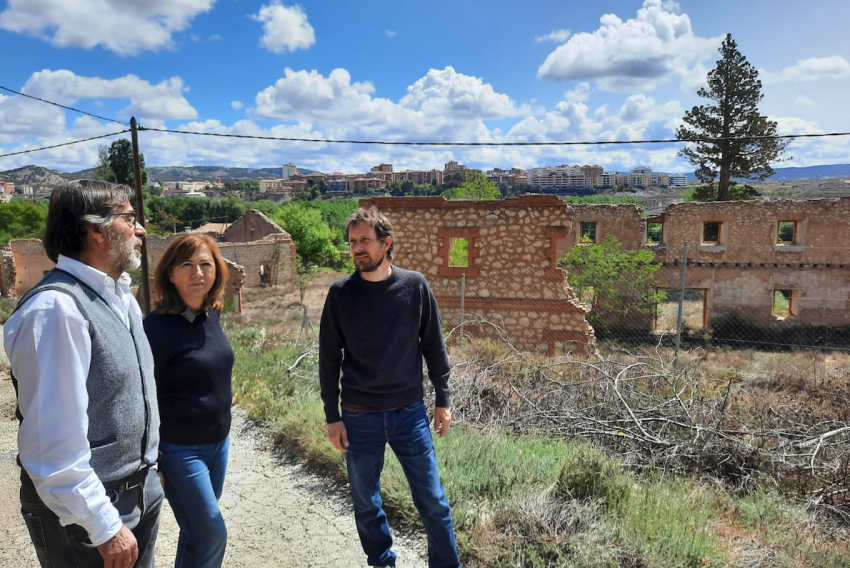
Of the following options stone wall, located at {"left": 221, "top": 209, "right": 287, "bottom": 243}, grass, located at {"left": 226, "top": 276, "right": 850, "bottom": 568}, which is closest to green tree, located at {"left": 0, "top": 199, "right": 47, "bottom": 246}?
stone wall, located at {"left": 221, "top": 209, "right": 287, "bottom": 243}

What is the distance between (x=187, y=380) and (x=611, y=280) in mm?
18091

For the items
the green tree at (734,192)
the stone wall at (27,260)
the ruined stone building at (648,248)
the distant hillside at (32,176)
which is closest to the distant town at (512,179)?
the ruined stone building at (648,248)

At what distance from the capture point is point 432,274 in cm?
1066

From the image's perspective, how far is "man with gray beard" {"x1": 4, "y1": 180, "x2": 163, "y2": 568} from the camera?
167 cm

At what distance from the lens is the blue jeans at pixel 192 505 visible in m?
2.45

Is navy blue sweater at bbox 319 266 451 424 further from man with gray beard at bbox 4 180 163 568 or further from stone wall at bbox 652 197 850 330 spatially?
stone wall at bbox 652 197 850 330

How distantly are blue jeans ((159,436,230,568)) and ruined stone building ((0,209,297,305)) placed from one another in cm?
2291

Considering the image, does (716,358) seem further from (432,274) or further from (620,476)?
(620,476)

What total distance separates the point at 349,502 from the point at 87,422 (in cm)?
264

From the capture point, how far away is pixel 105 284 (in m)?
2.00

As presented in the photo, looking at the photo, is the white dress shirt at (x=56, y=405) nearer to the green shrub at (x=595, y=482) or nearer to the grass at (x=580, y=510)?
the grass at (x=580, y=510)

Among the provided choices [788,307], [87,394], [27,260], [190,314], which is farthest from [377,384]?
[27,260]

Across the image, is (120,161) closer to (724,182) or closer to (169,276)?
(724,182)

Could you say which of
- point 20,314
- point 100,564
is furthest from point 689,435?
point 20,314
